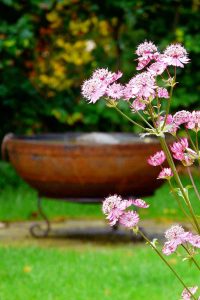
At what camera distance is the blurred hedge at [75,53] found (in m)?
8.69

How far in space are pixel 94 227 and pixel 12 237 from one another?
776mm

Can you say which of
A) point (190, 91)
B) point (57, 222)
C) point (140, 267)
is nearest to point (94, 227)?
point (57, 222)

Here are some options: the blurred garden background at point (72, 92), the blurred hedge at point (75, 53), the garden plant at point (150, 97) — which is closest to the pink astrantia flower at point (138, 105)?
the garden plant at point (150, 97)

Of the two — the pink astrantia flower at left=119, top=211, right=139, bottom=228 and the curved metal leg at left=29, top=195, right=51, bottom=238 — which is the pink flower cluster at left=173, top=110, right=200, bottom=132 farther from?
the curved metal leg at left=29, top=195, right=51, bottom=238

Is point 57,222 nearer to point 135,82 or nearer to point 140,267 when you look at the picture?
point 140,267

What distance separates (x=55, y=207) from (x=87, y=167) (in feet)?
5.68

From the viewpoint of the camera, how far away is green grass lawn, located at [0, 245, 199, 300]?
15.6 feet

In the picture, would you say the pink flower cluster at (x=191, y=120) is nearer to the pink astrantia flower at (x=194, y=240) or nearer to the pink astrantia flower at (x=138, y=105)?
the pink astrantia flower at (x=138, y=105)

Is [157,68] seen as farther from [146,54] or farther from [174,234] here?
[174,234]

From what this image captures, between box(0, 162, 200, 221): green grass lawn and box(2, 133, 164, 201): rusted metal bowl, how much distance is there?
97 cm

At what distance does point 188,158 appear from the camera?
223 centimetres

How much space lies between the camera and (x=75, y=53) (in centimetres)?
984

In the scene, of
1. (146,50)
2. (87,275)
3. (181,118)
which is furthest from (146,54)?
(87,275)

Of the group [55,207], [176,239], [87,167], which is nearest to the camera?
[176,239]
